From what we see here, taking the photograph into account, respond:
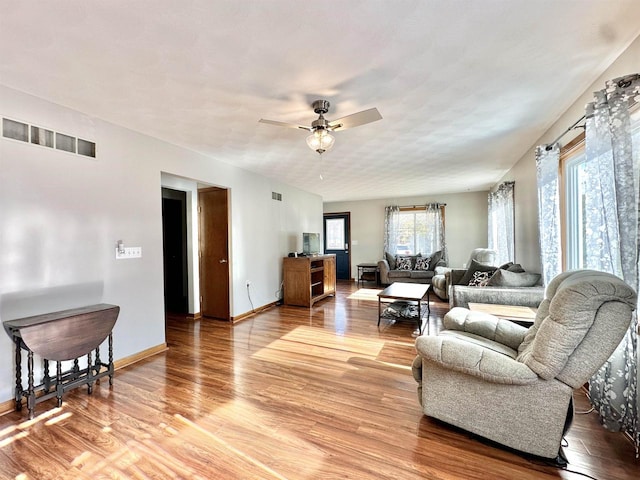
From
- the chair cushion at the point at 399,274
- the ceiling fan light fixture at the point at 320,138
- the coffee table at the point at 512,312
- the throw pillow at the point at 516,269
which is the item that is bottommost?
the chair cushion at the point at 399,274

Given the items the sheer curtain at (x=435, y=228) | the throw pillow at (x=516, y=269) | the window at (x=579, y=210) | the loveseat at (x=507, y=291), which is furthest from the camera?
the sheer curtain at (x=435, y=228)

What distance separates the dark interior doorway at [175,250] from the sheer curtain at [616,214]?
482cm

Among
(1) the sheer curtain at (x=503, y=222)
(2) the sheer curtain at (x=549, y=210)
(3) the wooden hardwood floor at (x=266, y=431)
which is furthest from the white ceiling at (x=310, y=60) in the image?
(3) the wooden hardwood floor at (x=266, y=431)

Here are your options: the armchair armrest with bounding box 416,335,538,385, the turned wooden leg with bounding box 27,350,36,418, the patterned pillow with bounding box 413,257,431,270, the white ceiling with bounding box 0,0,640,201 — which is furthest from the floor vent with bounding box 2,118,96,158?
the patterned pillow with bounding box 413,257,431,270

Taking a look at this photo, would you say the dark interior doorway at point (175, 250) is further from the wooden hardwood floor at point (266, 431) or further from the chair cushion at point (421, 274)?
the chair cushion at point (421, 274)

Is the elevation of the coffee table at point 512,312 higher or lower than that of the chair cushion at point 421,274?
higher

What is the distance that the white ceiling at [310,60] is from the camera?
1418 millimetres

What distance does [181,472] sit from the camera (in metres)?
1.50

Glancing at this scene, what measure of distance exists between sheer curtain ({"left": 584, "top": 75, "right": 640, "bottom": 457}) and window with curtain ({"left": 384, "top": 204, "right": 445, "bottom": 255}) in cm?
562

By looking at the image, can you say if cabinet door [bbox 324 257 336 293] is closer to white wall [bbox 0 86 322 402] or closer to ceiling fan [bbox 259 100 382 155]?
white wall [bbox 0 86 322 402]

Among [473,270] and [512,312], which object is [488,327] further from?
[473,270]

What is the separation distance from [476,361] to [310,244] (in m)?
4.30

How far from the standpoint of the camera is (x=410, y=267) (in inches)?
277

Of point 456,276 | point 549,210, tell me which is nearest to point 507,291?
point 549,210
